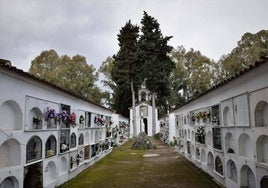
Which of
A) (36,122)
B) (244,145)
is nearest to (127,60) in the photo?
(36,122)

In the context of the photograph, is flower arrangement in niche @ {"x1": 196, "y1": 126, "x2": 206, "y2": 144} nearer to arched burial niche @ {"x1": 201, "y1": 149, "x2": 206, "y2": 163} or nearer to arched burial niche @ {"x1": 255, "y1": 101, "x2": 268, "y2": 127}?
arched burial niche @ {"x1": 201, "y1": 149, "x2": 206, "y2": 163}

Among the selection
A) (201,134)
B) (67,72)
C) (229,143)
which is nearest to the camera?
(229,143)

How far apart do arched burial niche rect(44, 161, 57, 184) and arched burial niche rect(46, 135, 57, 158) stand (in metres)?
0.30

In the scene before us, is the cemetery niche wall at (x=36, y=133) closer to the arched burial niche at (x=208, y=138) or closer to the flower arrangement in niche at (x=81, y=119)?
the flower arrangement in niche at (x=81, y=119)

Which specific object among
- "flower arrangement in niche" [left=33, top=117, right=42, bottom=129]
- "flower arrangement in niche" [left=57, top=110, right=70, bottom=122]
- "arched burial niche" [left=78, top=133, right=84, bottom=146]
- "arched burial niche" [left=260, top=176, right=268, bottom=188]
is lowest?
"arched burial niche" [left=260, top=176, right=268, bottom=188]

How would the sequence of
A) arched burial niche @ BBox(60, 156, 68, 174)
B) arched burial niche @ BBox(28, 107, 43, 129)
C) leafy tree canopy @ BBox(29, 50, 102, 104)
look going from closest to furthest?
1. arched burial niche @ BBox(28, 107, 43, 129)
2. arched burial niche @ BBox(60, 156, 68, 174)
3. leafy tree canopy @ BBox(29, 50, 102, 104)

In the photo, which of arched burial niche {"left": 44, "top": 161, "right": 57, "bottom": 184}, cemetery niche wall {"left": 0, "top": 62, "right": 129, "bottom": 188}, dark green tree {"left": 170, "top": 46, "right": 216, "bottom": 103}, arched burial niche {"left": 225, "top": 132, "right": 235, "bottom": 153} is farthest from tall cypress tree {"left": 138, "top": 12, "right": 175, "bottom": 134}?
arched burial niche {"left": 44, "top": 161, "right": 57, "bottom": 184}

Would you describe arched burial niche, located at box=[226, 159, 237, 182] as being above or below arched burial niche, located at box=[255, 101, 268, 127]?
below

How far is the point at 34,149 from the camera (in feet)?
20.1

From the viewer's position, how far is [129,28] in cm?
2797

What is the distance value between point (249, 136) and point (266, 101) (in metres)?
1.09

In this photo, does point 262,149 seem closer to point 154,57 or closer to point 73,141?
point 73,141

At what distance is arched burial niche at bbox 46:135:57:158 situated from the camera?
272 inches

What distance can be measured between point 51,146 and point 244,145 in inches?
202
